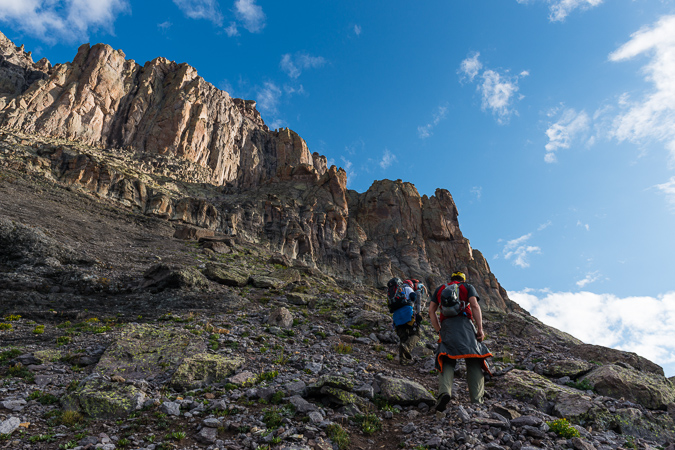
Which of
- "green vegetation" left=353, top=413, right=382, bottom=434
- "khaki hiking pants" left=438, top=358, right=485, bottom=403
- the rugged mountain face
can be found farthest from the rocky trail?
the rugged mountain face

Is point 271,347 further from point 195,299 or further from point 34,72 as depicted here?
point 34,72

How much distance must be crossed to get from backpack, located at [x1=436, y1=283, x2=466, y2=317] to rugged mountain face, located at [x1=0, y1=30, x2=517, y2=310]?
77.4 m

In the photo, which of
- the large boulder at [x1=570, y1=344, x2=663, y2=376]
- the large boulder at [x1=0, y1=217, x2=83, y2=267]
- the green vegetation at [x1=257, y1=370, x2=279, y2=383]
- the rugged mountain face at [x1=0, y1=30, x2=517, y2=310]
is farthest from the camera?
the rugged mountain face at [x1=0, y1=30, x2=517, y2=310]

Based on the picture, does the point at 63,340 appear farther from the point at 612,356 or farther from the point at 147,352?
the point at 612,356

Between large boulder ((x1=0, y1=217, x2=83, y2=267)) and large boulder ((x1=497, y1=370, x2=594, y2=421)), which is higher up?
large boulder ((x1=0, y1=217, x2=83, y2=267))

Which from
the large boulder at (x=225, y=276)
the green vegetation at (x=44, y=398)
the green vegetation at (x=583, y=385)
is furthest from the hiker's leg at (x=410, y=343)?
the large boulder at (x=225, y=276)

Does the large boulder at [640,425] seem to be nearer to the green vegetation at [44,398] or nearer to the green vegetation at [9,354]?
the green vegetation at [44,398]

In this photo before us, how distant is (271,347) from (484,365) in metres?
7.43

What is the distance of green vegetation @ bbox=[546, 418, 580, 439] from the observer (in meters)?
6.34

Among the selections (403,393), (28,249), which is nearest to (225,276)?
(28,249)

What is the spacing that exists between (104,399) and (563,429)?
957 centimetres

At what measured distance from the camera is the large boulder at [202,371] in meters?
8.99

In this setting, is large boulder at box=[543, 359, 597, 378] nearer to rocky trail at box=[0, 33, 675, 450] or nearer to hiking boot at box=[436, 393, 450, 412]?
rocky trail at box=[0, 33, 675, 450]

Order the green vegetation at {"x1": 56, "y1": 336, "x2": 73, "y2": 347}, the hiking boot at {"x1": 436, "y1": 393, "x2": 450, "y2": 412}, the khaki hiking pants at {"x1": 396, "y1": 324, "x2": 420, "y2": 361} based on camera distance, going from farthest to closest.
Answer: the khaki hiking pants at {"x1": 396, "y1": 324, "x2": 420, "y2": 361} → the green vegetation at {"x1": 56, "y1": 336, "x2": 73, "y2": 347} → the hiking boot at {"x1": 436, "y1": 393, "x2": 450, "y2": 412}
